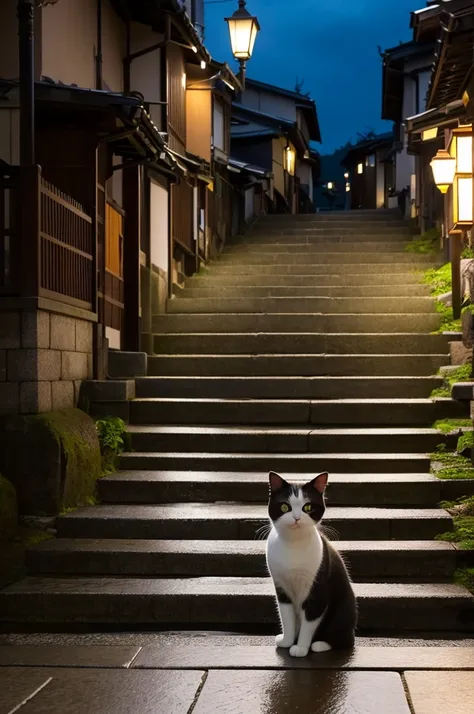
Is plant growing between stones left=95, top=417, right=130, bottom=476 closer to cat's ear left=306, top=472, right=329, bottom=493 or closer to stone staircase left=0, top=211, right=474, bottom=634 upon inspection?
stone staircase left=0, top=211, right=474, bottom=634

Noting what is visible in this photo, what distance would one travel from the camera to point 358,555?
8172 mm

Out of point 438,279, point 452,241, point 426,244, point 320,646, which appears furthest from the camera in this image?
point 426,244

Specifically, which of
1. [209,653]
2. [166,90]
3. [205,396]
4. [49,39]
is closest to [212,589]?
[209,653]

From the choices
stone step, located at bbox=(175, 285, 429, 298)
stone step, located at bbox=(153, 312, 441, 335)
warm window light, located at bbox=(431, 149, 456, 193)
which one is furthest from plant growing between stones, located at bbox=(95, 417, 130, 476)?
warm window light, located at bbox=(431, 149, 456, 193)

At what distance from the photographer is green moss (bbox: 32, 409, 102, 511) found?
9.21m

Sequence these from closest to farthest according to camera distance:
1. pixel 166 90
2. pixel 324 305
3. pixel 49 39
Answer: pixel 49 39 → pixel 324 305 → pixel 166 90

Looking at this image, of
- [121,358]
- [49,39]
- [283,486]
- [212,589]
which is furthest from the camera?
[121,358]

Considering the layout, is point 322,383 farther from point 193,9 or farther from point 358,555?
point 193,9

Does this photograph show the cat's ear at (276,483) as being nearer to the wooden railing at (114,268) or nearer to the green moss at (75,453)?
the green moss at (75,453)

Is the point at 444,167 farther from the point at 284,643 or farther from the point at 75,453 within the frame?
the point at 284,643

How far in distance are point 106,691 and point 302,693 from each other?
1208mm

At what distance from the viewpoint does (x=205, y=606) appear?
750 cm

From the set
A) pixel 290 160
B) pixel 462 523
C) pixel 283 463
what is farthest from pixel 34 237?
pixel 290 160

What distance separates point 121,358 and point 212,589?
248 inches
